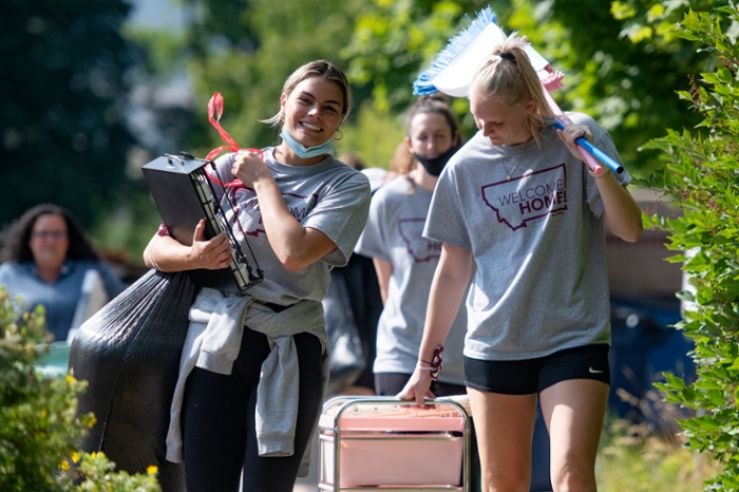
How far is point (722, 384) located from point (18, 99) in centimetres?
3362

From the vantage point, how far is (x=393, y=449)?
15.0 feet

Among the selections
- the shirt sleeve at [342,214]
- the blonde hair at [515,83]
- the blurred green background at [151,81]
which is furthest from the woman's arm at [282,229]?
the blurred green background at [151,81]

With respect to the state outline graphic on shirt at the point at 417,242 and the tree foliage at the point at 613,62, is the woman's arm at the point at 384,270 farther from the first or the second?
the tree foliage at the point at 613,62

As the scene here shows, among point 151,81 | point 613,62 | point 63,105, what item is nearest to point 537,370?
point 613,62

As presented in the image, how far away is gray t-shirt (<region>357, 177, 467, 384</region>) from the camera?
609 centimetres

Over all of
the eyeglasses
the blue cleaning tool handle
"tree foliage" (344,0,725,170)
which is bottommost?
the eyeglasses

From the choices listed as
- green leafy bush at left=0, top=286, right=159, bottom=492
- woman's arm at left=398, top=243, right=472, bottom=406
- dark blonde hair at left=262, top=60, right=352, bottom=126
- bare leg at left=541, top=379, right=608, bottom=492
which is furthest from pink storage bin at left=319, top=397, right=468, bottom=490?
green leafy bush at left=0, top=286, right=159, bottom=492

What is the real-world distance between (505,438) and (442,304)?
56 centimetres

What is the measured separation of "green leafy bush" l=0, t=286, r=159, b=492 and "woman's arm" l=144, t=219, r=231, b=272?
1.04m

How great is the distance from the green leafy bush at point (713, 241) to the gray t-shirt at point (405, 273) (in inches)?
62.8

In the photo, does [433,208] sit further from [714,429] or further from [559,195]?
[714,429]

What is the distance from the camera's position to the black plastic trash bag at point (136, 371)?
4523 millimetres

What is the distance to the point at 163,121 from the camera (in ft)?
153

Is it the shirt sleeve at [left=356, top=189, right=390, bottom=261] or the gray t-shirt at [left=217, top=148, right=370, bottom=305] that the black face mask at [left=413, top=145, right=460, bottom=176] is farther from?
the gray t-shirt at [left=217, top=148, right=370, bottom=305]
